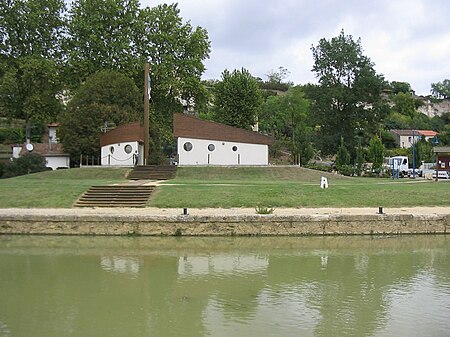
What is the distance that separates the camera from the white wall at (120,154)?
3922 centimetres

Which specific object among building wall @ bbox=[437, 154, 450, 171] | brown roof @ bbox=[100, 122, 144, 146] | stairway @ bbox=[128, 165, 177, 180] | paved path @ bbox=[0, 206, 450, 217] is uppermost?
brown roof @ bbox=[100, 122, 144, 146]

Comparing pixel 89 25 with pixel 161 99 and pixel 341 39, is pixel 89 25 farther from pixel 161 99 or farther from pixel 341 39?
pixel 341 39

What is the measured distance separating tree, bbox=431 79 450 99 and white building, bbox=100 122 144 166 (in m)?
121

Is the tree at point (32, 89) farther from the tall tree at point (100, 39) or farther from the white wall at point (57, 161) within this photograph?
the white wall at point (57, 161)

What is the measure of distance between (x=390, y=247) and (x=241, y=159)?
23684 millimetres

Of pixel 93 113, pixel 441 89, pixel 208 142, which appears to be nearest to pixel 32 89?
pixel 93 113

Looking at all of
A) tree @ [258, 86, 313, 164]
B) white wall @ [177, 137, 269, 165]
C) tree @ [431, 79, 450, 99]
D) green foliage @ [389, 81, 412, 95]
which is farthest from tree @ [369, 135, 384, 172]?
tree @ [431, 79, 450, 99]

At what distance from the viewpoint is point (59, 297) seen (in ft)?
35.1

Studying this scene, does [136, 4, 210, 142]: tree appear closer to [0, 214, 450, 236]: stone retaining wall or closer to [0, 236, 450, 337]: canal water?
[0, 214, 450, 236]: stone retaining wall

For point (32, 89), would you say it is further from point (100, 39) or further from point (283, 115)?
point (283, 115)

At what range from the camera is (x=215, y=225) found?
62.1ft

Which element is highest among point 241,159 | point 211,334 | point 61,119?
point 61,119

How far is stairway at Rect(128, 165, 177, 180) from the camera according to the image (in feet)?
110

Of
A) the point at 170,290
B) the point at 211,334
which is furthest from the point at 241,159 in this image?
the point at 211,334
